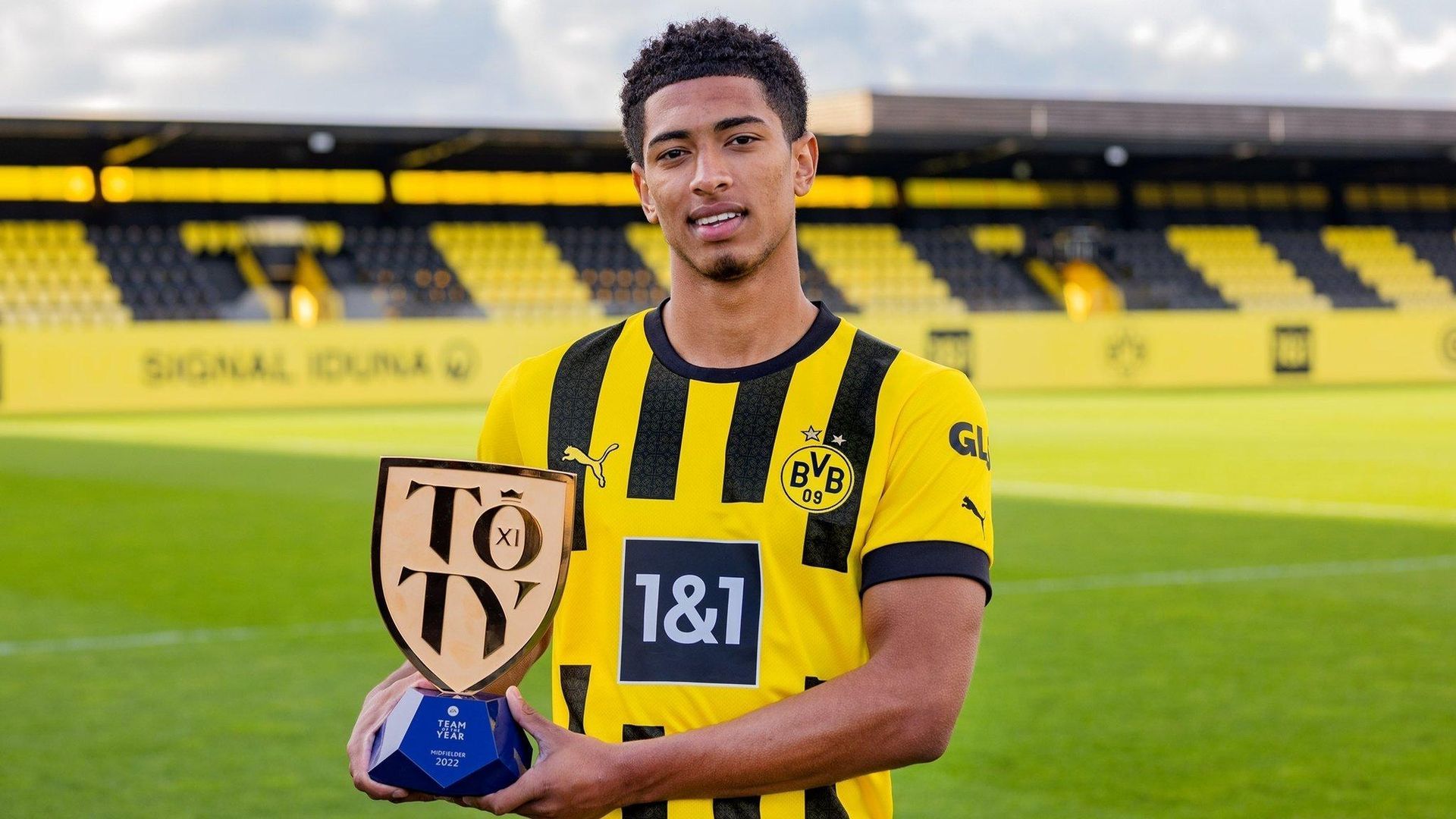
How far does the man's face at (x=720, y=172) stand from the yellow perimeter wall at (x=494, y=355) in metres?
20.5

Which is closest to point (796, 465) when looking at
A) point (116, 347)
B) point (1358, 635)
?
point (1358, 635)

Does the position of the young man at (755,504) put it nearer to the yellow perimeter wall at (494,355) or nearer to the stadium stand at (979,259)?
the yellow perimeter wall at (494,355)

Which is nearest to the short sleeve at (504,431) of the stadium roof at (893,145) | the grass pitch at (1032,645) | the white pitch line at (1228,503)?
the grass pitch at (1032,645)

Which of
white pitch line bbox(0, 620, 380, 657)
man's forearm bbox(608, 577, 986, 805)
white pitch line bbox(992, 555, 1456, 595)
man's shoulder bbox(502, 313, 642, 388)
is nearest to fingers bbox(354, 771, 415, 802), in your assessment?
man's forearm bbox(608, 577, 986, 805)

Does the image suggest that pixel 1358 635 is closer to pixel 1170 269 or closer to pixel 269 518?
pixel 269 518

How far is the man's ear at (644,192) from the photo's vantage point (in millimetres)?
2160

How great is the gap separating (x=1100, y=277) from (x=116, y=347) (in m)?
21.0

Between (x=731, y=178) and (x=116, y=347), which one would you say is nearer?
(x=731, y=178)

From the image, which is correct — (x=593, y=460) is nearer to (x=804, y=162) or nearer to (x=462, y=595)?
(x=462, y=595)

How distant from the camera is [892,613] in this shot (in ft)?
6.51

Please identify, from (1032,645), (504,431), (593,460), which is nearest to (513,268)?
(1032,645)

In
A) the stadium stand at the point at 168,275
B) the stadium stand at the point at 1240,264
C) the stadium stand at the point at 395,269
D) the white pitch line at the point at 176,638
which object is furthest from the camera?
the stadium stand at the point at 1240,264

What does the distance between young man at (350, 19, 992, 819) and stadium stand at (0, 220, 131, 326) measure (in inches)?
1012

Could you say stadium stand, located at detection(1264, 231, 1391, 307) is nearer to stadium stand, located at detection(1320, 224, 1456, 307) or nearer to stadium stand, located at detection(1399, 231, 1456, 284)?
stadium stand, located at detection(1320, 224, 1456, 307)
